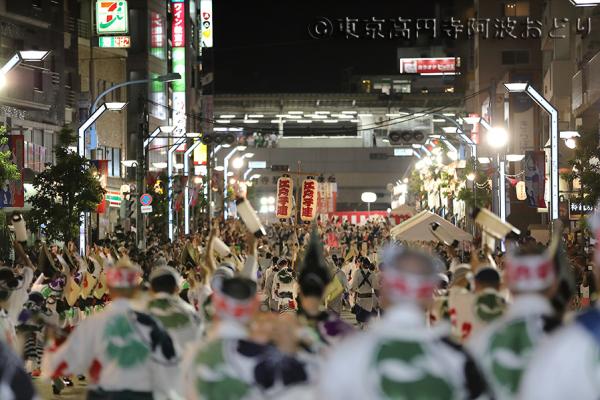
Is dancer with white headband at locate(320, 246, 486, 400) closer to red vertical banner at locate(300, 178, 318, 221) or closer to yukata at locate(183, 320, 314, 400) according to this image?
yukata at locate(183, 320, 314, 400)

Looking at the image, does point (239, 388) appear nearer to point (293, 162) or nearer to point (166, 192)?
point (166, 192)

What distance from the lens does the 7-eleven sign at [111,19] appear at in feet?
192

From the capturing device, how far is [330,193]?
90812 mm

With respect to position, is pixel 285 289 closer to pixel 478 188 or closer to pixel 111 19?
pixel 478 188

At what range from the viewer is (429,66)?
139 m

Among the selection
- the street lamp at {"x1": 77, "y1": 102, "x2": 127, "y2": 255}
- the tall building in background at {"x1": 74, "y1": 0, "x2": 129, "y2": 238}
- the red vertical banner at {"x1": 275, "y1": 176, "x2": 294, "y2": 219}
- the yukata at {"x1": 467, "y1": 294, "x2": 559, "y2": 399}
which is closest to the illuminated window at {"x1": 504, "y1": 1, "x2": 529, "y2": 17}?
the red vertical banner at {"x1": 275, "y1": 176, "x2": 294, "y2": 219}

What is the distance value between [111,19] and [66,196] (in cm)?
2452

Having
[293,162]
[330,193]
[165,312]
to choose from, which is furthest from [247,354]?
[293,162]

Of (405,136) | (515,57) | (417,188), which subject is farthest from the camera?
(417,188)

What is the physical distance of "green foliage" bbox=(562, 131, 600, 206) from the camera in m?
30.2

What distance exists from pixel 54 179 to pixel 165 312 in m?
26.9

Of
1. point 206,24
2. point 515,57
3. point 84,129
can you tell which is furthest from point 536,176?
point 206,24

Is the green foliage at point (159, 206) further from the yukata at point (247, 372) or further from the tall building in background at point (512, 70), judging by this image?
the yukata at point (247, 372)

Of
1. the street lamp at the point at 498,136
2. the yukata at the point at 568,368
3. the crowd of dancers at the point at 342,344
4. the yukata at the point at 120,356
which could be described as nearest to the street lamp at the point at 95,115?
the street lamp at the point at 498,136
